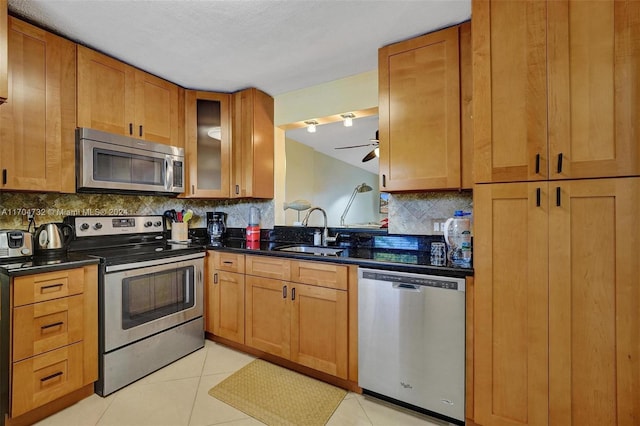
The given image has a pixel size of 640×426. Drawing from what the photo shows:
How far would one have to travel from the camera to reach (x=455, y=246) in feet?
6.20

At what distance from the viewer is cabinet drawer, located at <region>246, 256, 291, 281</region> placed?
221 cm

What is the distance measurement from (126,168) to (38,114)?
0.60 metres

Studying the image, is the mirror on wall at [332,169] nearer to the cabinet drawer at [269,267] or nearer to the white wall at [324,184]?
the white wall at [324,184]

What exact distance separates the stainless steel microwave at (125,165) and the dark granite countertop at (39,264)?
0.53 metres

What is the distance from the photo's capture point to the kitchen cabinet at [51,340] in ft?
5.17

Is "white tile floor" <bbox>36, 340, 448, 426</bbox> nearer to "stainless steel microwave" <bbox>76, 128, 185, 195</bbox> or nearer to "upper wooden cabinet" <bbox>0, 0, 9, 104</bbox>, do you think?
"stainless steel microwave" <bbox>76, 128, 185, 195</bbox>

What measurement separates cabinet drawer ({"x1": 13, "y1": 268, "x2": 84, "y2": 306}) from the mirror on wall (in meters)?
2.24

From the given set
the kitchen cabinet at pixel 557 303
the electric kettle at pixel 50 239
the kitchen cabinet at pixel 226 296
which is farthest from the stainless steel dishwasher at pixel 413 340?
the electric kettle at pixel 50 239

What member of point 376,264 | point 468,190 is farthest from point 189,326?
point 468,190

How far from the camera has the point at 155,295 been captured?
221 cm

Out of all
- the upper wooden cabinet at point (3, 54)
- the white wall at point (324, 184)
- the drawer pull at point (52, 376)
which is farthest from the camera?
the white wall at point (324, 184)

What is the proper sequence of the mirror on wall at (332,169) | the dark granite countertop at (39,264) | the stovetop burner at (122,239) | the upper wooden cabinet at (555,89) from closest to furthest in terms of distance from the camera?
the upper wooden cabinet at (555,89) → the dark granite countertop at (39,264) → the stovetop burner at (122,239) → the mirror on wall at (332,169)

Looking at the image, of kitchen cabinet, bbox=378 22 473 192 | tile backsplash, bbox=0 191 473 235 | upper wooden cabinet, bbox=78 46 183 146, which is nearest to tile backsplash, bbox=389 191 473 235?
tile backsplash, bbox=0 191 473 235

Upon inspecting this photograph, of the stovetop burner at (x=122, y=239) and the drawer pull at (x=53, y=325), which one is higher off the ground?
the stovetop burner at (x=122, y=239)
